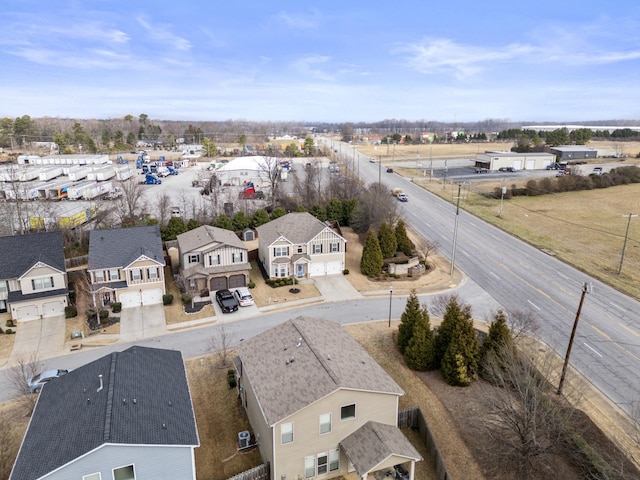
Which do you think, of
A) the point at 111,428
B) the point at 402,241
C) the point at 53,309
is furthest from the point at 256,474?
the point at 402,241

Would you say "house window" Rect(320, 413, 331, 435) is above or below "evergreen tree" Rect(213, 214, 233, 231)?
below

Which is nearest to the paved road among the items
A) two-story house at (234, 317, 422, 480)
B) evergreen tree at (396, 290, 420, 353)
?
evergreen tree at (396, 290, 420, 353)

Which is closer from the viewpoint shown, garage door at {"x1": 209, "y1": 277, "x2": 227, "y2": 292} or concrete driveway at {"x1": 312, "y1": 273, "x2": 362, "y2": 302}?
concrete driveway at {"x1": 312, "y1": 273, "x2": 362, "y2": 302}

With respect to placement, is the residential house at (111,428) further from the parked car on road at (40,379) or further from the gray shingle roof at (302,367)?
the parked car on road at (40,379)

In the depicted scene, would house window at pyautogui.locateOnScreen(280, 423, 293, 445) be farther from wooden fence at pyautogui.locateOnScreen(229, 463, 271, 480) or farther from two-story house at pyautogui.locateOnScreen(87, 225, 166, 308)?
two-story house at pyautogui.locateOnScreen(87, 225, 166, 308)

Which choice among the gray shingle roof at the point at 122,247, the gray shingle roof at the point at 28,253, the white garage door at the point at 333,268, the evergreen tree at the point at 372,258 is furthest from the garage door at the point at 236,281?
the gray shingle roof at the point at 28,253

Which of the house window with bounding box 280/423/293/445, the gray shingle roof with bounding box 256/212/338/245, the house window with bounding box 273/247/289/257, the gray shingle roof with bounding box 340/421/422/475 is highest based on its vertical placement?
the gray shingle roof with bounding box 256/212/338/245
